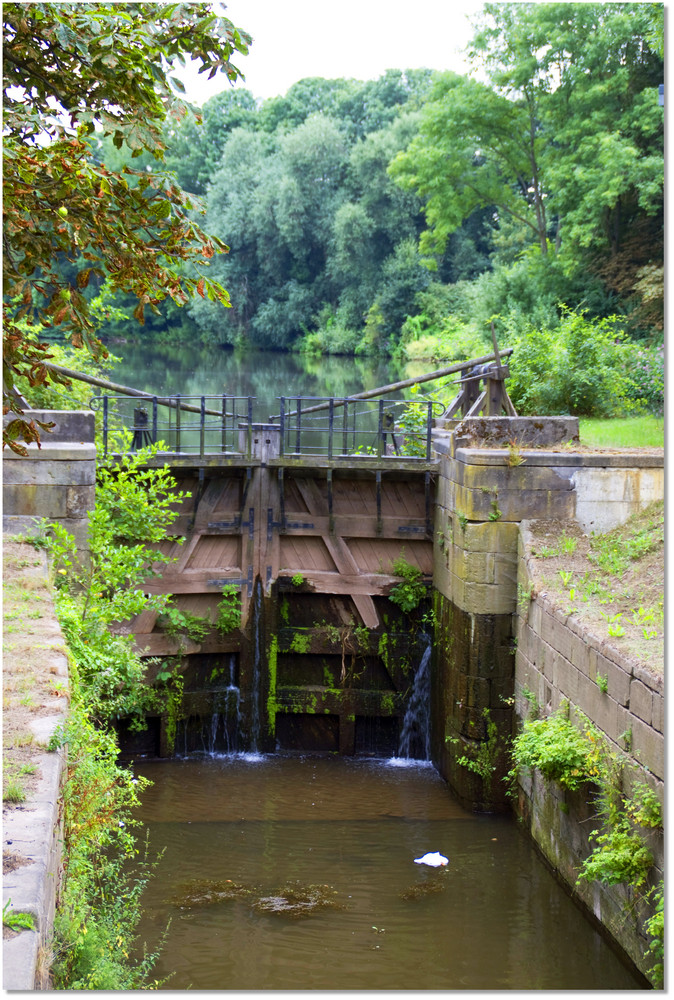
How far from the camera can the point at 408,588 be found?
12.9m

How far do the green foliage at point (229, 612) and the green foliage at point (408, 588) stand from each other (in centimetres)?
197

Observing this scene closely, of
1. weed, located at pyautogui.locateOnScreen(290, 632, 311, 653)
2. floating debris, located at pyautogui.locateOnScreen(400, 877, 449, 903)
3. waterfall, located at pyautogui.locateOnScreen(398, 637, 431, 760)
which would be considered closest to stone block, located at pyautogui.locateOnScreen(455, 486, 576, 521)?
waterfall, located at pyautogui.locateOnScreen(398, 637, 431, 760)

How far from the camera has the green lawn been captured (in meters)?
12.7

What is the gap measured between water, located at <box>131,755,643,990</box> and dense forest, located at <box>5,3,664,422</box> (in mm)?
5096

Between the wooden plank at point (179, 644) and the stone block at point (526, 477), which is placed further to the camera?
the wooden plank at point (179, 644)

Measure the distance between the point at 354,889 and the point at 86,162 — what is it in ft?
21.5

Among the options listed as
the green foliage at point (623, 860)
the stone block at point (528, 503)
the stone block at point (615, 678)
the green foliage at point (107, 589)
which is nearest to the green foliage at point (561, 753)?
the stone block at point (615, 678)

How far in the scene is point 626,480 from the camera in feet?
35.4

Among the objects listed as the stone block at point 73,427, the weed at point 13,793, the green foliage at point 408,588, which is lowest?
the weed at point 13,793

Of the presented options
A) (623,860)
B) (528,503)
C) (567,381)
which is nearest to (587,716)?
(623,860)

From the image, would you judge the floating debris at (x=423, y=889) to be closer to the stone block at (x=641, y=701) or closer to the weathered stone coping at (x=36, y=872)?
the stone block at (x=641, y=701)

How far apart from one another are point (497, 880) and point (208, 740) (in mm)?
4804

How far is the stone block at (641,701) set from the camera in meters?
6.46

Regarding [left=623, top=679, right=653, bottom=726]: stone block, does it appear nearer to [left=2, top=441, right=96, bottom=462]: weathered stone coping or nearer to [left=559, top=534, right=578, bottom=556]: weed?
[left=559, top=534, right=578, bottom=556]: weed
